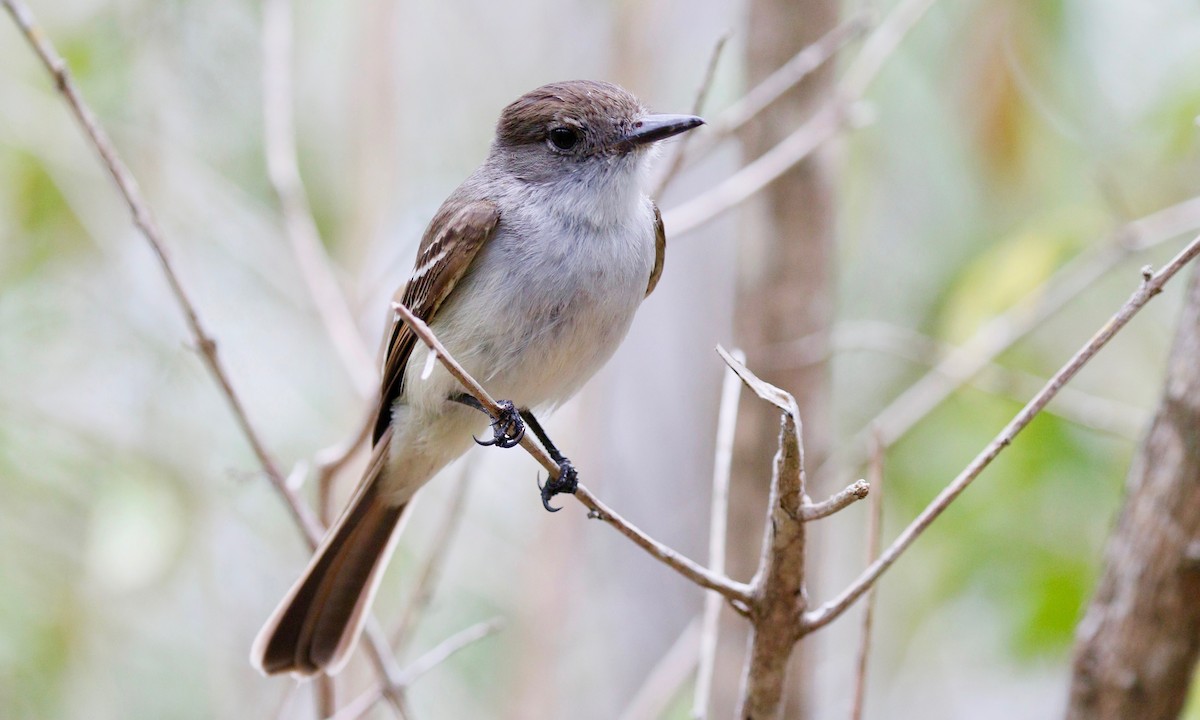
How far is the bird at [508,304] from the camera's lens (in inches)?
94.5

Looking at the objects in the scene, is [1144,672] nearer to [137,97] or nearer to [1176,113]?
[1176,113]

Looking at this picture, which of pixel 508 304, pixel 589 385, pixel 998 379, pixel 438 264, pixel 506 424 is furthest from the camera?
pixel 589 385

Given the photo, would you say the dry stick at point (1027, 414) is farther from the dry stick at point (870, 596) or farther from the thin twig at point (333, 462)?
the thin twig at point (333, 462)

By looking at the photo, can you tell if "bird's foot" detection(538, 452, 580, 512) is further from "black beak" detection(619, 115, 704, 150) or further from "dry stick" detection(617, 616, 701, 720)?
"dry stick" detection(617, 616, 701, 720)

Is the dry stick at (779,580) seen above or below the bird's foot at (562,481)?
below

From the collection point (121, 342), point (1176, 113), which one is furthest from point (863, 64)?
point (121, 342)

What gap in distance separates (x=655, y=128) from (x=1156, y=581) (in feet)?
4.57

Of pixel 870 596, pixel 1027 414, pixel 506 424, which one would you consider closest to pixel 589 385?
pixel 506 424

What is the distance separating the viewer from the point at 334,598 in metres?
2.68

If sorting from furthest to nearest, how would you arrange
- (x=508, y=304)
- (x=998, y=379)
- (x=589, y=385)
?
(x=589, y=385)
(x=998, y=379)
(x=508, y=304)

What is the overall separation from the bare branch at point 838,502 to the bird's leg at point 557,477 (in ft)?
1.36

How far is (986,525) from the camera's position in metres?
3.28

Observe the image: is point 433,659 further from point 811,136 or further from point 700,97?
point 811,136

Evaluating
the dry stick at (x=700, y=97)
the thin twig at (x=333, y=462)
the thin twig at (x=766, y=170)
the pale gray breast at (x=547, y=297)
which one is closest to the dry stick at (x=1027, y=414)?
the pale gray breast at (x=547, y=297)
